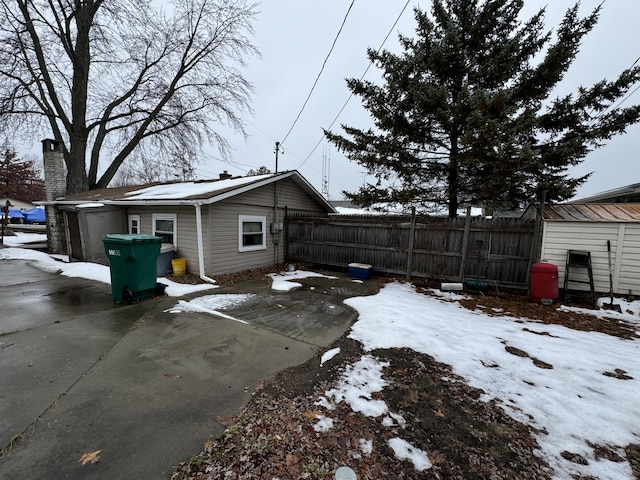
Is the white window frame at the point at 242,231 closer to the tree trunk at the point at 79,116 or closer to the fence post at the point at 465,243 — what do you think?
the fence post at the point at 465,243

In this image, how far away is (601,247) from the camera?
→ 18.6ft

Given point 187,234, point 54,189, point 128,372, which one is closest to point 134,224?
point 187,234

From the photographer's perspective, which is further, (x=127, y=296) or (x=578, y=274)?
(x=578, y=274)

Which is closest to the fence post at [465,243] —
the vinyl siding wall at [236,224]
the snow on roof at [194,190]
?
the vinyl siding wall at [236,224]

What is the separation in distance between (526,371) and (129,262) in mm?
6531

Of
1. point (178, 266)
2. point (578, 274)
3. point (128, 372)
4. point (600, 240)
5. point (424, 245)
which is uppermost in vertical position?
point (600, 240)

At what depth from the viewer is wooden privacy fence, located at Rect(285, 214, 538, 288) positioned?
6.48 meters

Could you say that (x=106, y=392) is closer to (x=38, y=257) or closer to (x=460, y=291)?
(x=460, y=291)

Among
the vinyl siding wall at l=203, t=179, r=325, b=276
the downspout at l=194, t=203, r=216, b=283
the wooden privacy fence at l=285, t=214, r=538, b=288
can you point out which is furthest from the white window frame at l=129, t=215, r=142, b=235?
the wooden privacy fence at l=285, t=214, r=538, b=288

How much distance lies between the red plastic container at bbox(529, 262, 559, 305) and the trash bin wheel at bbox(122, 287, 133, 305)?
8.34 meters

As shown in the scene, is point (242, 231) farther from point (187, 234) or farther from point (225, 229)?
point (187, 234)

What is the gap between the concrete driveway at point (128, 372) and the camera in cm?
187

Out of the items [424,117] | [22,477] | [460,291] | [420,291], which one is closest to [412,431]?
[22,477]

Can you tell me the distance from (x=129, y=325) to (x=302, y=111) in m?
9.43
